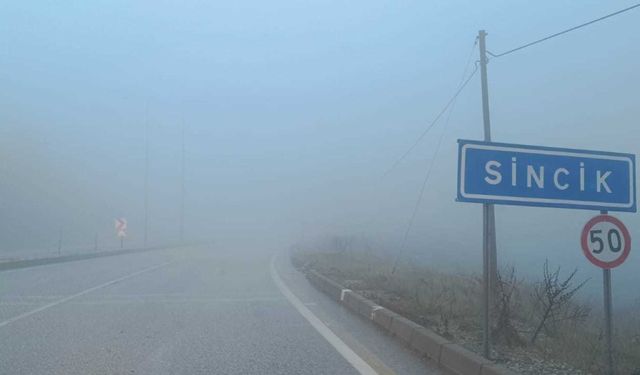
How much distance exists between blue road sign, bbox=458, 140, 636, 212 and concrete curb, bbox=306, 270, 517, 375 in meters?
1.74

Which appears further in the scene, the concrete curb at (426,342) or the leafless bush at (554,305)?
the leafless bush at (554,305)

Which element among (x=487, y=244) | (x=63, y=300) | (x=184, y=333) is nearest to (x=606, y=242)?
(x=487, y=244)

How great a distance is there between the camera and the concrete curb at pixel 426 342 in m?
Answer: 6.78

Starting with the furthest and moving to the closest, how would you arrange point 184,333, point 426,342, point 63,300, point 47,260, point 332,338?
1. point 47,260
2. point 63,300
3. point 184,333
4. point 332,338
5. point 426,342

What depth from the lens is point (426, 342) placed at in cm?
818

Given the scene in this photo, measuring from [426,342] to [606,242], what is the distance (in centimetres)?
257

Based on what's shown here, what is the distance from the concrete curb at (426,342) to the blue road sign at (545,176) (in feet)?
5.70

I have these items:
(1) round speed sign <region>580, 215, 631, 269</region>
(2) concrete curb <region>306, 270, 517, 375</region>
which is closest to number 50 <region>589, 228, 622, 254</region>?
(1) round speed sign <region>580, 215, 631, 269</region>

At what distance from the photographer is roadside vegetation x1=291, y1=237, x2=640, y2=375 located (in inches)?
285

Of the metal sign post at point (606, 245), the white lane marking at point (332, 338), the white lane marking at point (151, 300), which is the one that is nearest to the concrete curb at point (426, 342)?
the white lane marking at point (332, 338)

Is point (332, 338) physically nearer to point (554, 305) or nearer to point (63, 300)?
point (554, 305)

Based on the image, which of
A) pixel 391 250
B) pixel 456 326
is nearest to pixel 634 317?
pixel 456 326

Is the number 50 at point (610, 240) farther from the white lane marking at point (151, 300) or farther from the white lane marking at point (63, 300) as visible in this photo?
the white lane marking at point (63, 300)

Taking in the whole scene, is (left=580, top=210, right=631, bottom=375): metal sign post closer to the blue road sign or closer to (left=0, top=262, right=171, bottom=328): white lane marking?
the blue road sign
